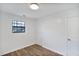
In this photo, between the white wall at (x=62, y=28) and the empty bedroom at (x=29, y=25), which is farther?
the white wall at (x=62, y=28)

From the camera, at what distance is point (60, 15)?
1154 mm

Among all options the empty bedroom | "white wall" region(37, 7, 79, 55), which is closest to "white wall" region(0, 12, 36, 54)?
the empty bedroom

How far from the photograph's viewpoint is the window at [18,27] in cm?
91

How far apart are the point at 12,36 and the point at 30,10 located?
0.47 meters

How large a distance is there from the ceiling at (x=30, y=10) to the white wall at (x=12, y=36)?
8cm

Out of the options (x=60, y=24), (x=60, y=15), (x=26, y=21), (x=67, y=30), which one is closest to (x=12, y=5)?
(x=26, y=21)

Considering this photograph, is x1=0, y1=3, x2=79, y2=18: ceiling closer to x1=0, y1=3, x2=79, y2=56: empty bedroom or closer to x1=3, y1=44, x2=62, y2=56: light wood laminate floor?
x1=0, y1=3, x2=79, y2=56: empty bedroom

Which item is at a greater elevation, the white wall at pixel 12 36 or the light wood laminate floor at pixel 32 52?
the white wall at pixel 12 36

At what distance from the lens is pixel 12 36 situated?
0.98 meters

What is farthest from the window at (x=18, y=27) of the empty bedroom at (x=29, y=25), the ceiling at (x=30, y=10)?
the ceiling at (x=30, y=10)

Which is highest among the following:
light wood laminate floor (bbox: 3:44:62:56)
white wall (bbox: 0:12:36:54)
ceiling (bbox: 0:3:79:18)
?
ceiling (bbox: 0:3:79:18)

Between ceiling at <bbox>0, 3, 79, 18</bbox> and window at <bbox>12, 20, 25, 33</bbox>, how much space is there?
0.13m

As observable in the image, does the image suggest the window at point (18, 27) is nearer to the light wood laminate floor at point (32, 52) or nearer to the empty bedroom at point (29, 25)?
the empty bedroom at point (29, 25)

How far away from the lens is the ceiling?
88 centimetres
